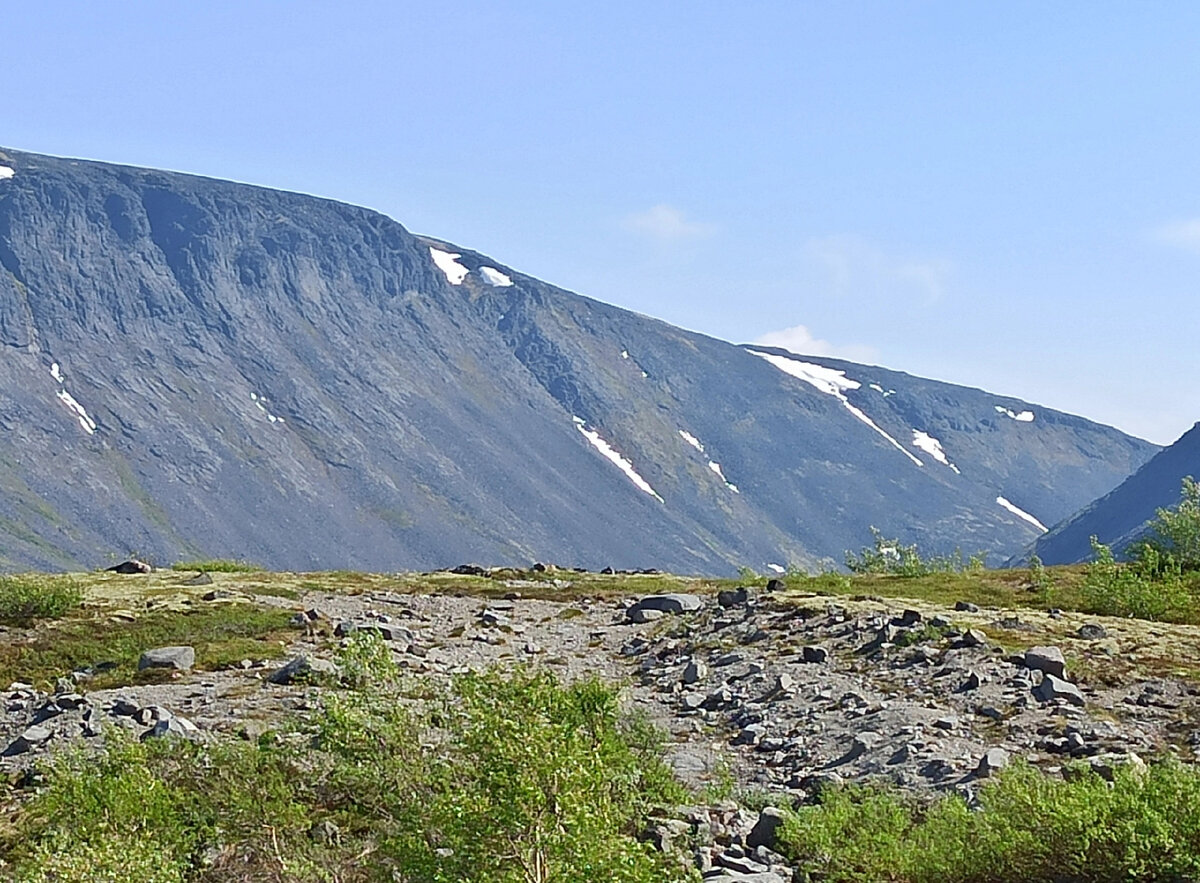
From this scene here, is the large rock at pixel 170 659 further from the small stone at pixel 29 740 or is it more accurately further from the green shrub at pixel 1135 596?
the green shrub at pixel 1135 596

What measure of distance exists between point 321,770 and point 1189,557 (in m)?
47.1

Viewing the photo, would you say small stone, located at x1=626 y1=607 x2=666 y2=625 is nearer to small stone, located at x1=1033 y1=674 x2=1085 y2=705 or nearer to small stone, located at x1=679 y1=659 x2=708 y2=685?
small stone, located at x1=679 y1=659 x2=708 y2=685

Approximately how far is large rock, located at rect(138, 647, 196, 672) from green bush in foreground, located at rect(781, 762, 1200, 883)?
21548 mm

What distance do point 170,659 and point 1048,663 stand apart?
23295 mm

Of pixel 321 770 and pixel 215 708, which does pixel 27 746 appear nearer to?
pixel 215 708

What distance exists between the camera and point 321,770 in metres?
16.3

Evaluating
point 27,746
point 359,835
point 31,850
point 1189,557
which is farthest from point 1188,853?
point 1189,557

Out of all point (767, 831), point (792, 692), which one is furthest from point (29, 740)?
point (792, 692)

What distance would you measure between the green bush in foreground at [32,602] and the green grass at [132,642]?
55.5 inches

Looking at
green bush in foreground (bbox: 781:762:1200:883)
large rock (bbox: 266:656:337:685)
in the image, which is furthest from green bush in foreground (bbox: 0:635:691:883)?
large rock (bbox: 266:656:337:685)

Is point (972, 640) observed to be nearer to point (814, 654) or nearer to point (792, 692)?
point (814, 654)

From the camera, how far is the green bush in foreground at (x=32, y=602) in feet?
136

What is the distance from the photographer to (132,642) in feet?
122

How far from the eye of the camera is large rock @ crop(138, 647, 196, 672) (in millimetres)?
33062
